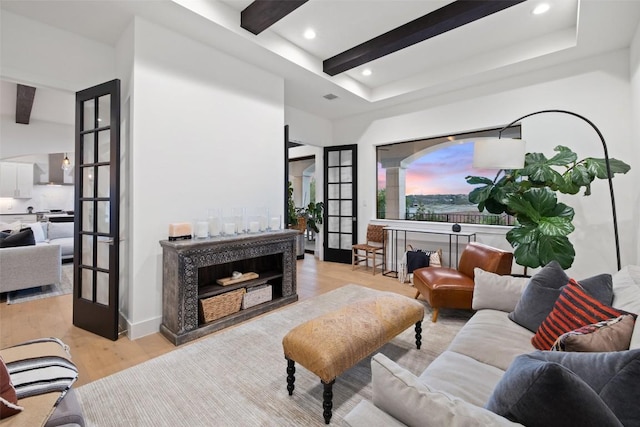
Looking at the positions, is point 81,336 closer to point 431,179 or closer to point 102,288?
point 102,288

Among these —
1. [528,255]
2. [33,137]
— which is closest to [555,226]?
[528,255]

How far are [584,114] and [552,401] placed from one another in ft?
14.2

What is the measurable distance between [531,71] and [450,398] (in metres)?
4.73

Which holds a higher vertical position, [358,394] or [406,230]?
[406,230]

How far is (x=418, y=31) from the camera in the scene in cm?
327

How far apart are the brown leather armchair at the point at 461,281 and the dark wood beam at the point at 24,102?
6.40 m

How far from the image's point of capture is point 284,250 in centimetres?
375

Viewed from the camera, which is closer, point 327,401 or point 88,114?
A: point 327,401

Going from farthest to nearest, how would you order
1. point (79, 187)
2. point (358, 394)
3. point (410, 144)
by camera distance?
point (410, 144), point (79, 187), point (358, 394)

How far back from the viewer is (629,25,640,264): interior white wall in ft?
9.59

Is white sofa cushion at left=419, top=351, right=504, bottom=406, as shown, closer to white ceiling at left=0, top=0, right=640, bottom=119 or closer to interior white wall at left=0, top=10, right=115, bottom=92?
white ceiling at left=0, top=0, right=640, bottom=119

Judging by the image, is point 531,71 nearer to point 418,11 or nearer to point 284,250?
point 418,11

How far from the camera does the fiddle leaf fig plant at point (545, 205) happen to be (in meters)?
2.93

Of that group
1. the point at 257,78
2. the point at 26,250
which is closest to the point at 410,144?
the point at 257,78
